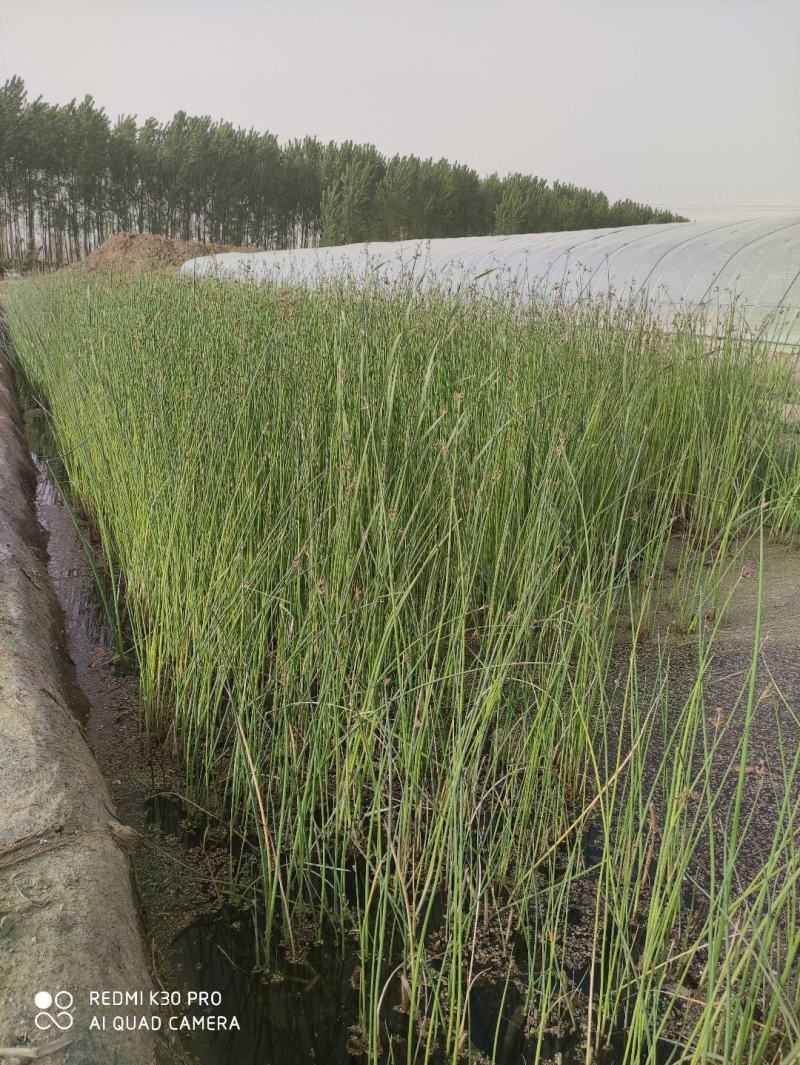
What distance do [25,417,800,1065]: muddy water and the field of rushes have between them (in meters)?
0.04

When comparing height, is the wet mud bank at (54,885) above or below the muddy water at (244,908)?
above

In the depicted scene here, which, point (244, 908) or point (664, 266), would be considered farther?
point (664, 266)

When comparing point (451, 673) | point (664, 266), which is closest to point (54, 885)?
point (451, 673)

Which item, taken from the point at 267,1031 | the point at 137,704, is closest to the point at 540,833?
the point at 267,1031

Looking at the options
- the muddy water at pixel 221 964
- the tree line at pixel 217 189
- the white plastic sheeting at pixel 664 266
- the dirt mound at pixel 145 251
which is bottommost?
the muddy water at pixel 221 964

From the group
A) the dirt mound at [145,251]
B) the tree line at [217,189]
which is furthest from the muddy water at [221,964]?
the tree line at [217,189]

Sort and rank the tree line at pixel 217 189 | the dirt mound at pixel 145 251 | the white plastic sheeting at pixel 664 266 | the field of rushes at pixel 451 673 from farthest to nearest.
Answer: the tree line at pixel 217 189 → the dirt mound at pixel 145 251 → the white plastic sheeting at pixel 664 266 → the field of rushes at pixel 451 673

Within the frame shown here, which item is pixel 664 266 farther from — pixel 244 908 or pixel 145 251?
pixel 145 251

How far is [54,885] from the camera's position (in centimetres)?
102

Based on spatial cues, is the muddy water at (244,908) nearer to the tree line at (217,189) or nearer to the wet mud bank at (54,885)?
the wet mud bank at (54,885)

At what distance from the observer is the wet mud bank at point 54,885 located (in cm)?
84

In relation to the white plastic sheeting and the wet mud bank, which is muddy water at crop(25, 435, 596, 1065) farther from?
the white plastic sheeting

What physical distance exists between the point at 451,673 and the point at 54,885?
66 cm

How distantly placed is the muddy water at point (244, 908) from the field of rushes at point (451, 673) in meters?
0.04
